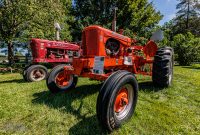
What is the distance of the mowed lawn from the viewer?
11.6 feet

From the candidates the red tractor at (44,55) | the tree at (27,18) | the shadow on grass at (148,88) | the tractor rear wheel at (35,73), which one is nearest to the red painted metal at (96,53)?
the shadow on grass at (148,88)

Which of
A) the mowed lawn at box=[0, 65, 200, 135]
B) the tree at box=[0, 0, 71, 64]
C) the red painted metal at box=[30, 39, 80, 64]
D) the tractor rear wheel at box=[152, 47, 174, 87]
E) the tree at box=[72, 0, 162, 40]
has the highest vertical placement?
the tree at box=[72, 0, 162, 40]

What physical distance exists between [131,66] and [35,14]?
9.60 m

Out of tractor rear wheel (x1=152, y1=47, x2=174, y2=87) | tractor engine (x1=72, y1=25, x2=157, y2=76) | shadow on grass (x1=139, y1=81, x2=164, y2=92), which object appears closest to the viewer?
tractor engine (x1=72, y1=25, x2=157, y2=76)

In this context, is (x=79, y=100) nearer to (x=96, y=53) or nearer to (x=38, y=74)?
(x=96, y=53)

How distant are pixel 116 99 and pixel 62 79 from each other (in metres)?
2.33

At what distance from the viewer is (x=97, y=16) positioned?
20.6m

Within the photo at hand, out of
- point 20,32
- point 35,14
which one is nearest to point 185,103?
point 35,14

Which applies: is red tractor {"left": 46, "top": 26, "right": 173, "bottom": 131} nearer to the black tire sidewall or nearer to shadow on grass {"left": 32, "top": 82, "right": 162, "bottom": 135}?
the black tire sidewall

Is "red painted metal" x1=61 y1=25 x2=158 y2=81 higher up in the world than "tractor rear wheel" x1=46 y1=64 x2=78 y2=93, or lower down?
higher up

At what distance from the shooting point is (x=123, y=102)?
12.1ft

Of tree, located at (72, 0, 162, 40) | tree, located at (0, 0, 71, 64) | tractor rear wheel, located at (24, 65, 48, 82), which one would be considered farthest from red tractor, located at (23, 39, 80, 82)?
tree, located at (72, 0, 162, 40)

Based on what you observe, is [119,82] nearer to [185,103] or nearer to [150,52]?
[185,103]

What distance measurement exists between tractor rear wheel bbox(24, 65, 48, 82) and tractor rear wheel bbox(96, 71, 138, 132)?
498 centimetres
